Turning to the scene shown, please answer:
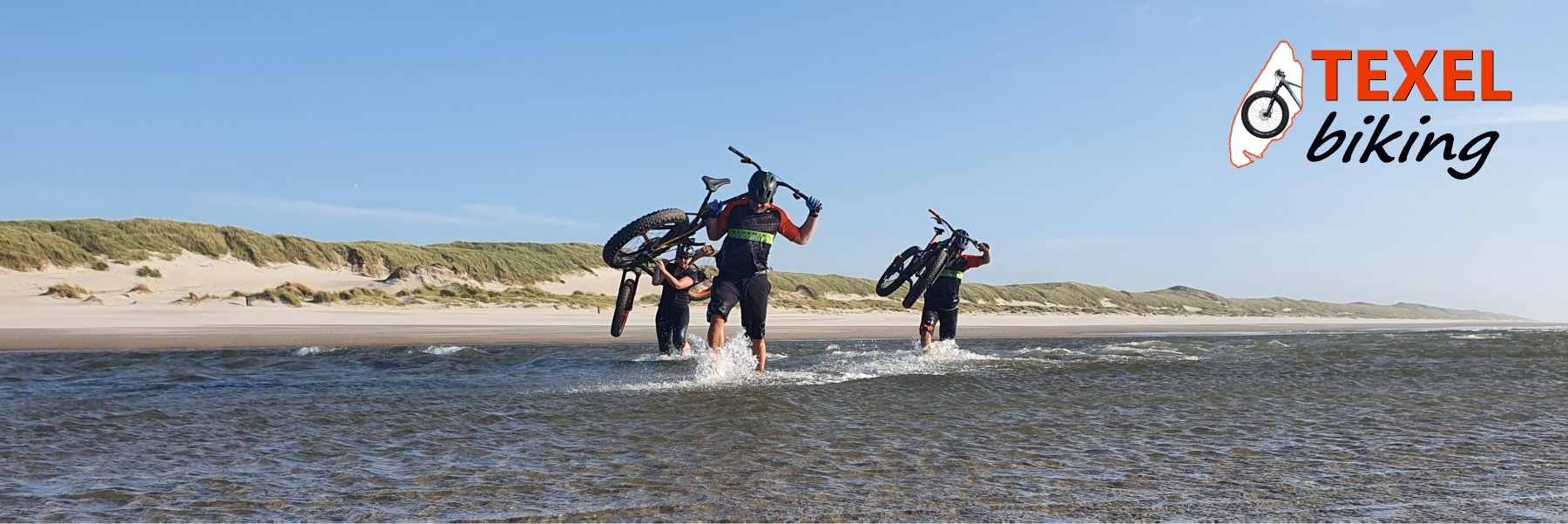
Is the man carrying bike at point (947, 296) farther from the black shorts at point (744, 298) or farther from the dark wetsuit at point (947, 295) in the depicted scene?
the black shorts at point (744, 298)

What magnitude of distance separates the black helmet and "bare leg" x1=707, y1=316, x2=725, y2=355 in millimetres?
1181

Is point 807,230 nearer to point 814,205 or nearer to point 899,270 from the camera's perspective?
point 814,205

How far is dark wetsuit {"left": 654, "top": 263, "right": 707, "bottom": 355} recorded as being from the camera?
1184cm

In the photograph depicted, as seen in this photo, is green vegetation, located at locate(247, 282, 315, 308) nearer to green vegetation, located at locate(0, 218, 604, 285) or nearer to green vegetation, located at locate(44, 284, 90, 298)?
green vegetation, located at locate(44, 284, 90, 298)

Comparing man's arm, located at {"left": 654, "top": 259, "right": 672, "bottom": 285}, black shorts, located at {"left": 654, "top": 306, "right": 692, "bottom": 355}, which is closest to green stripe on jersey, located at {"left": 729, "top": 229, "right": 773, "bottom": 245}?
man's arm, located at {"left": 654, "top": 259, "right": 672, "bottom": 285}

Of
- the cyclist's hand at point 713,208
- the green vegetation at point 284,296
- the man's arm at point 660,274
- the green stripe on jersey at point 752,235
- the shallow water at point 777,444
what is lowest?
the shallow water at point 777,444

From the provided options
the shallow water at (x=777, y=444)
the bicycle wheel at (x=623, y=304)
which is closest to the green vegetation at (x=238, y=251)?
the bicycle wheel at (x=623, y=304)

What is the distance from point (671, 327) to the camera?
11922 mm

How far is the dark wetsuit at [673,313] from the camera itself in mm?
11844

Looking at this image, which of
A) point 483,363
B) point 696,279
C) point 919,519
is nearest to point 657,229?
point 696,279

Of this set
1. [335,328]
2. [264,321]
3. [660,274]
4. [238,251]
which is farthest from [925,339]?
[238,251]

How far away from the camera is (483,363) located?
10594 mm

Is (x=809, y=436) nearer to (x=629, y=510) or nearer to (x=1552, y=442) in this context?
(x=629, y=510)

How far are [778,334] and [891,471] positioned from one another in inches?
569
